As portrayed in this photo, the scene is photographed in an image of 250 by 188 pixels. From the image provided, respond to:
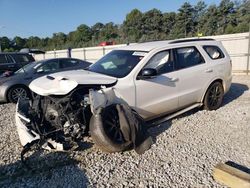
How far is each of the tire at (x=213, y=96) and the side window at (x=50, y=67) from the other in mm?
5328

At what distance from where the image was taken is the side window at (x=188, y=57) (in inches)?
214

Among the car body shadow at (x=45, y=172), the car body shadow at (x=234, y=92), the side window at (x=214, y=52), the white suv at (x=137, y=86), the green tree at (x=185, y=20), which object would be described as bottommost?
the car body shadow at (x=45, y=172)

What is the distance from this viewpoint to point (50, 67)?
352 inches

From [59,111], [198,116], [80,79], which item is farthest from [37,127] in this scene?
[198,116]

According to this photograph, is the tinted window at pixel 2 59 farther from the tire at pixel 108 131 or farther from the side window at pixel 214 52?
the side window at pixel 214 52

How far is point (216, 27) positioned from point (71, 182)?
40385mm

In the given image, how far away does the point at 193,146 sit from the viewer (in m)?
4.31

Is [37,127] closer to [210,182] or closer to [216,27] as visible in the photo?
[210,182]

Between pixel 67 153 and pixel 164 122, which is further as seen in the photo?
pixel 164 122

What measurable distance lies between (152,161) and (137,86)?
56.5 inches

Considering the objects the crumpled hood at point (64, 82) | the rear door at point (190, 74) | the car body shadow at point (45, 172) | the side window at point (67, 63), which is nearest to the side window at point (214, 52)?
the rear door at point (190, 74)

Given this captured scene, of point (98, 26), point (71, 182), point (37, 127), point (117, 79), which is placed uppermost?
point (98, 26)

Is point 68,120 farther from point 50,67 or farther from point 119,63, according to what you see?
point 50,67

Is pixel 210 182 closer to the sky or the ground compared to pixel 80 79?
closer to the ground
